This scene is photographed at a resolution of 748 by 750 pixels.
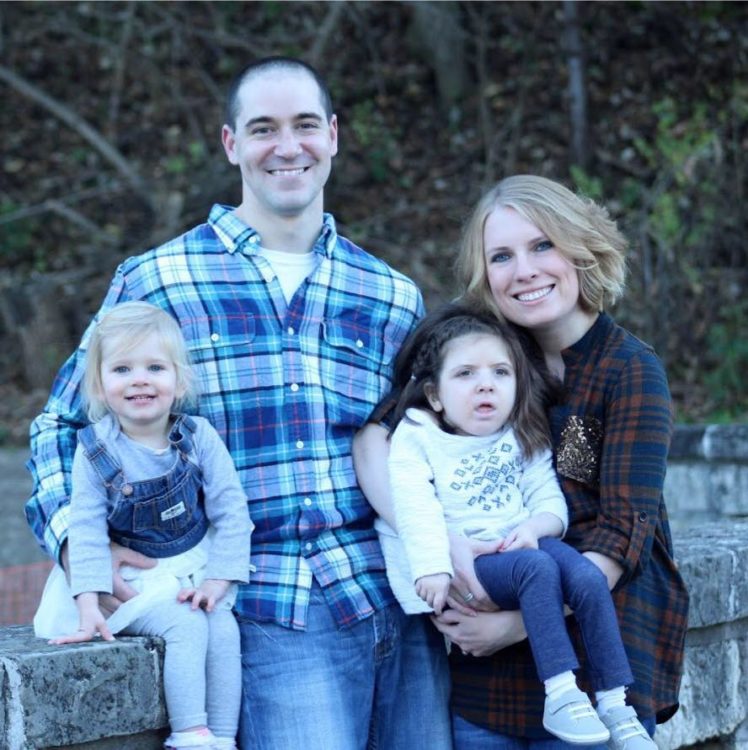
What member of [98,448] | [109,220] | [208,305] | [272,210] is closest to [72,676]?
[98,448]

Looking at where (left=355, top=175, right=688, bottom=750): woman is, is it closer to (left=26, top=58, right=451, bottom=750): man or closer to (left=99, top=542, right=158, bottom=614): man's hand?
(left=26, top=58, right=451, bottom=750): man

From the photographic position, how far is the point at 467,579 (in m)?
3.22

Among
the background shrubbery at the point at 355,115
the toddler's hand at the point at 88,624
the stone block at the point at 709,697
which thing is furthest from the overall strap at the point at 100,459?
the background shrubbery at the point at 355,115

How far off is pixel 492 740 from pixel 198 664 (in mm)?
823

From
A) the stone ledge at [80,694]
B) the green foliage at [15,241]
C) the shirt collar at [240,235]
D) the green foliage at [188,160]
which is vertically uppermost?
the green foliage at [188,160]

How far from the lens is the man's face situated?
356 centimetres

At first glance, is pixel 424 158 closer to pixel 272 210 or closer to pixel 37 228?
pixel 37 228

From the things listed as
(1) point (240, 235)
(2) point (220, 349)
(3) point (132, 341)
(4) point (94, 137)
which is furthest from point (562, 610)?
(4) point (94, 137)

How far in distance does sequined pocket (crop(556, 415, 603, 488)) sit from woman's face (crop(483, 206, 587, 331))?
0.29 m

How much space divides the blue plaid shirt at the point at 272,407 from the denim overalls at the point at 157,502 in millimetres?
159

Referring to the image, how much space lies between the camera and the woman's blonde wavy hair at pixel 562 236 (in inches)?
134

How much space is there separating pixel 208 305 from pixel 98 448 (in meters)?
0.51

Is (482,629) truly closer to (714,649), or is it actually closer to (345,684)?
(345,684)

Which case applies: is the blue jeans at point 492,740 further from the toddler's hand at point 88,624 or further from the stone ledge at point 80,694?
the toddler's hand at point 88,624
